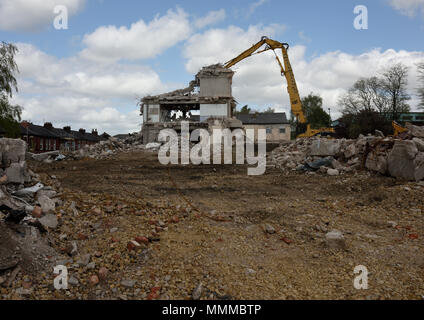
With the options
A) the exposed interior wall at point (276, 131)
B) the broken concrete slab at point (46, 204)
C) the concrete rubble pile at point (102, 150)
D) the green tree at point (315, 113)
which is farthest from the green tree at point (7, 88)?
the green tree at point (315, 113)

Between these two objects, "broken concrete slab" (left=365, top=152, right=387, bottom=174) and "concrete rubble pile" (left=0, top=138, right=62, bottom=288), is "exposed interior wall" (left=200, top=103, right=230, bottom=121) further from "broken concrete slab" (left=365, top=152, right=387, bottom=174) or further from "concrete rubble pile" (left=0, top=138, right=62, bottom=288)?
"concrete rubble pile" (left=0, top=138, right=62, bottom=288)

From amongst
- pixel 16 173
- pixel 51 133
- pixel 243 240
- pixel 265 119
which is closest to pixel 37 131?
pixel 51 133

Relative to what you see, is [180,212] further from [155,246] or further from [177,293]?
[177,293]

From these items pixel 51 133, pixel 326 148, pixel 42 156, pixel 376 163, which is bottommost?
pixel 376 163

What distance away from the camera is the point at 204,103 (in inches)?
971

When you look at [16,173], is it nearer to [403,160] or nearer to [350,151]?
[403,160]

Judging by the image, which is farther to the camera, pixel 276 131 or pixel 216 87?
pixel 276 131

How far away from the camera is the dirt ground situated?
3.62 m

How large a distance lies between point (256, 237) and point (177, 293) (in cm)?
216

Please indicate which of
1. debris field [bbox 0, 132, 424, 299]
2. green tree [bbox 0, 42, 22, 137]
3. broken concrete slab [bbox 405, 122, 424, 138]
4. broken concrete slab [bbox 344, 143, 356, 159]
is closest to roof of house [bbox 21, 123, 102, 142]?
green tree [bbox 0, 42, 22, 137]

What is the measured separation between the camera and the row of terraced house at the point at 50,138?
33438 millimetres

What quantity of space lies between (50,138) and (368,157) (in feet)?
131

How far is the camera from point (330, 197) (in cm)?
813

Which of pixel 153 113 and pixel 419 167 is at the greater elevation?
pixel 153 113
